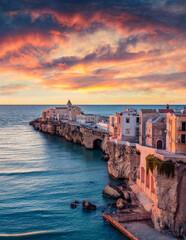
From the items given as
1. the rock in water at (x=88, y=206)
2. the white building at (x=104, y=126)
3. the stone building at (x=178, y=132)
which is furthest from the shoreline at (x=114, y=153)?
the stone building at (x=178, y=132)

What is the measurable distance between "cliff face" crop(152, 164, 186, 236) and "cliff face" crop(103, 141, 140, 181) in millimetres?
13553

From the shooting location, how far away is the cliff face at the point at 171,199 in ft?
85.6

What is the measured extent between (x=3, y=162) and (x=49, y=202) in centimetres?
2788

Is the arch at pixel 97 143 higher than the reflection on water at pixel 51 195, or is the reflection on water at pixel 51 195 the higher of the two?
the arch at pixel 97 143

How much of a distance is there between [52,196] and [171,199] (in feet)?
64.7

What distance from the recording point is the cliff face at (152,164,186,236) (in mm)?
26094

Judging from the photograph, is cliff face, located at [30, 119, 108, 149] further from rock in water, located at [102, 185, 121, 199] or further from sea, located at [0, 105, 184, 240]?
rock in water, located at [102, 185, 121, 199]

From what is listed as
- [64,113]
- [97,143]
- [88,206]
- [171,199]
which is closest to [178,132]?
[171,199]

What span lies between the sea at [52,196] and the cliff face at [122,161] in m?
2.35

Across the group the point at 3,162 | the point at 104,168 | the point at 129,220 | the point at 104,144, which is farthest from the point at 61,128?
the point at 129,220

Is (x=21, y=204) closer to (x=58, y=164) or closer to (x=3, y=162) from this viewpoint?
(x=58, y=164)

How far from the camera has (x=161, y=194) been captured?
2633 centimetres

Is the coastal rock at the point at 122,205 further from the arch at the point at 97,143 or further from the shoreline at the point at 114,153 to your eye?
the arch at the point at 97,143

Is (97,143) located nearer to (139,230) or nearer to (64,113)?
(139,230)
